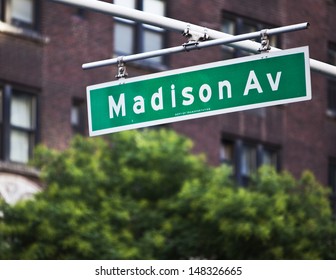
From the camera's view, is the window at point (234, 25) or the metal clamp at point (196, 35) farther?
the window at point (234, 25)

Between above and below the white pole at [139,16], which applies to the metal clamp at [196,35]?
below

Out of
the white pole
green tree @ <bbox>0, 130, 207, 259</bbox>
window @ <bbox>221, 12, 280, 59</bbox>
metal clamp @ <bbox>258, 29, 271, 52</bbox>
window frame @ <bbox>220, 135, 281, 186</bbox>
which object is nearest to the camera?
metal clamp @ <bbox>258, 29, 271, 52</bbox>

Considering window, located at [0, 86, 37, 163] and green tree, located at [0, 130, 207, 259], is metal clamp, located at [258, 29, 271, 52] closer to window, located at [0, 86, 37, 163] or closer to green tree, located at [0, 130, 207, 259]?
green tree, located at [0, 130, 207, 259]

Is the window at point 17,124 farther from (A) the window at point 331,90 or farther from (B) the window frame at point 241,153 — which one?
(A) the window at point 331,90

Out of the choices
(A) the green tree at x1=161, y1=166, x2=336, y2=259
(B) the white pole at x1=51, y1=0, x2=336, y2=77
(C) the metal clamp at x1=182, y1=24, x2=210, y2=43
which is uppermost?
(B) the white pole at x1=51, y1=0, x2=336, y2=77

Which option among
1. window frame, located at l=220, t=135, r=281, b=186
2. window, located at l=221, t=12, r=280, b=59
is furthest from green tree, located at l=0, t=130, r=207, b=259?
window, located at l=221, t=12, r=280, b=59

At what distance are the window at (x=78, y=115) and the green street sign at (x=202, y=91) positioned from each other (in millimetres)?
20069

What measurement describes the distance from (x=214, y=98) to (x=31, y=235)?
50.4ft

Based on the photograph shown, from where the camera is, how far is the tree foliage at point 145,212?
2752cm

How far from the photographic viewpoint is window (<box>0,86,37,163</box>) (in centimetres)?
3145

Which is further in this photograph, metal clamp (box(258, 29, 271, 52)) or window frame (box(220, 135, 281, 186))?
window frame (box(220, 135, 281, 186))

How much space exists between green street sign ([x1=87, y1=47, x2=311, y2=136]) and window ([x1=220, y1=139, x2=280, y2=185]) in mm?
24204

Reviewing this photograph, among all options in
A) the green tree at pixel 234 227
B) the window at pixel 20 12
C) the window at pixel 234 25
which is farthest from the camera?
the window at pixel 234 25

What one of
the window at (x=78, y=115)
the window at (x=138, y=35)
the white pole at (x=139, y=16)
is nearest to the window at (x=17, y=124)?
the window at (x=78, y=115)
